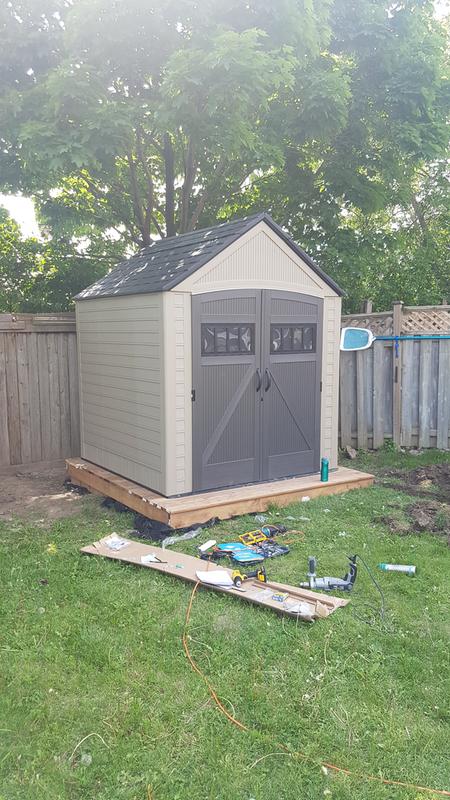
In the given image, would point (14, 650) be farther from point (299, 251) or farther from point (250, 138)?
point (250, 138)

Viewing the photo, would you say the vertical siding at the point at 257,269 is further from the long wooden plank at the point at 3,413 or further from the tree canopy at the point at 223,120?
the long wooden plank at the point at 3,413

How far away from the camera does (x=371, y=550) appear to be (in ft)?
15.3

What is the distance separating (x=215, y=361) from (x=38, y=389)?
2.95 meters

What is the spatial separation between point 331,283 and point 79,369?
314cm

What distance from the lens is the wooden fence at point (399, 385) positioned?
7.83 metres

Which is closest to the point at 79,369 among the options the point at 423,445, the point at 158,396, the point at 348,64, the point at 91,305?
the point at 91,305

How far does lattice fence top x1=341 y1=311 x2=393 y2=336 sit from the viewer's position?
8094mm

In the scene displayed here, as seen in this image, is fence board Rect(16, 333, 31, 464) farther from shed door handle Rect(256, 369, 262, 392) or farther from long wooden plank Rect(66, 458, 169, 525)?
shed door handle Rect(256, 369, 262, 392)

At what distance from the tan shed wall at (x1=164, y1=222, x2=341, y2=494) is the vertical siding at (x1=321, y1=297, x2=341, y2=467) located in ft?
0.64

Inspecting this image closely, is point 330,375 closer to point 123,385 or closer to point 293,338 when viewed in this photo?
point 293,338

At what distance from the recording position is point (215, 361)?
18.5 ft

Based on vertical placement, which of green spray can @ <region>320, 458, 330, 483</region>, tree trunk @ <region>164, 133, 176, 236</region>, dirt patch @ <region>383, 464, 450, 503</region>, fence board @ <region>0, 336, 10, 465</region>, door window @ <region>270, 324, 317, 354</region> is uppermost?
tree trunk @ <region>164, 133, 176, 236</region>

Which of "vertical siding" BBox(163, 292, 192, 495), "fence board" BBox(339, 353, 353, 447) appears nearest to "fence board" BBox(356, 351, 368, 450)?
"fence board" BBox(339, 353, 353, 447)

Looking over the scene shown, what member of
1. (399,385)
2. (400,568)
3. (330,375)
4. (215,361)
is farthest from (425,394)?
A: (400,568)
